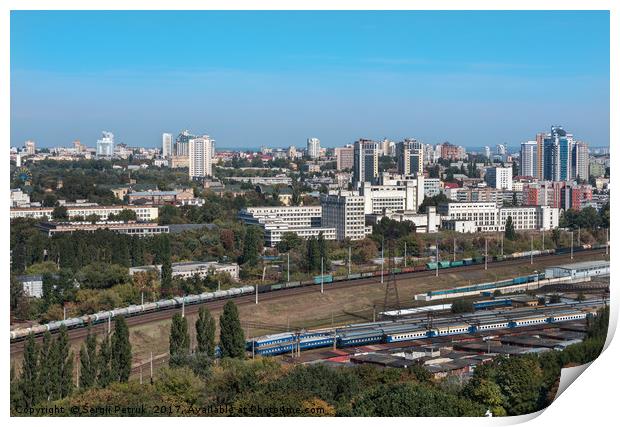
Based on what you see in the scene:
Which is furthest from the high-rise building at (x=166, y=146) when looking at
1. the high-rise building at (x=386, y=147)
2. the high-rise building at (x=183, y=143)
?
the high-rise building at (x=386, y=147)

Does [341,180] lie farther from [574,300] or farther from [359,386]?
[359,386]

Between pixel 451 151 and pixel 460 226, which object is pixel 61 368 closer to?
pixel 460 226

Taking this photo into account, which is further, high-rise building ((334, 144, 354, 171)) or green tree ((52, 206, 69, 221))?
high-rise building ((334, 144, 354, 171))

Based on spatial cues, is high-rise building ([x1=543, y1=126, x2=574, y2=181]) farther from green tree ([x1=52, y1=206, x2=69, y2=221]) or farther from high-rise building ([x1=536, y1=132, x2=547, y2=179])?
green tree ([x1=52, y1=206, x2=69, y2=221])

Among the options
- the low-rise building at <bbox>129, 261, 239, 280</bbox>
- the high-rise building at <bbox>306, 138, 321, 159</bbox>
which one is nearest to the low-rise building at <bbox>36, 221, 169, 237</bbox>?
the low-rise building at <bbox>129, 261, 239, 280</bbox>

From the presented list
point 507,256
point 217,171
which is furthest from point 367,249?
point 217,171
